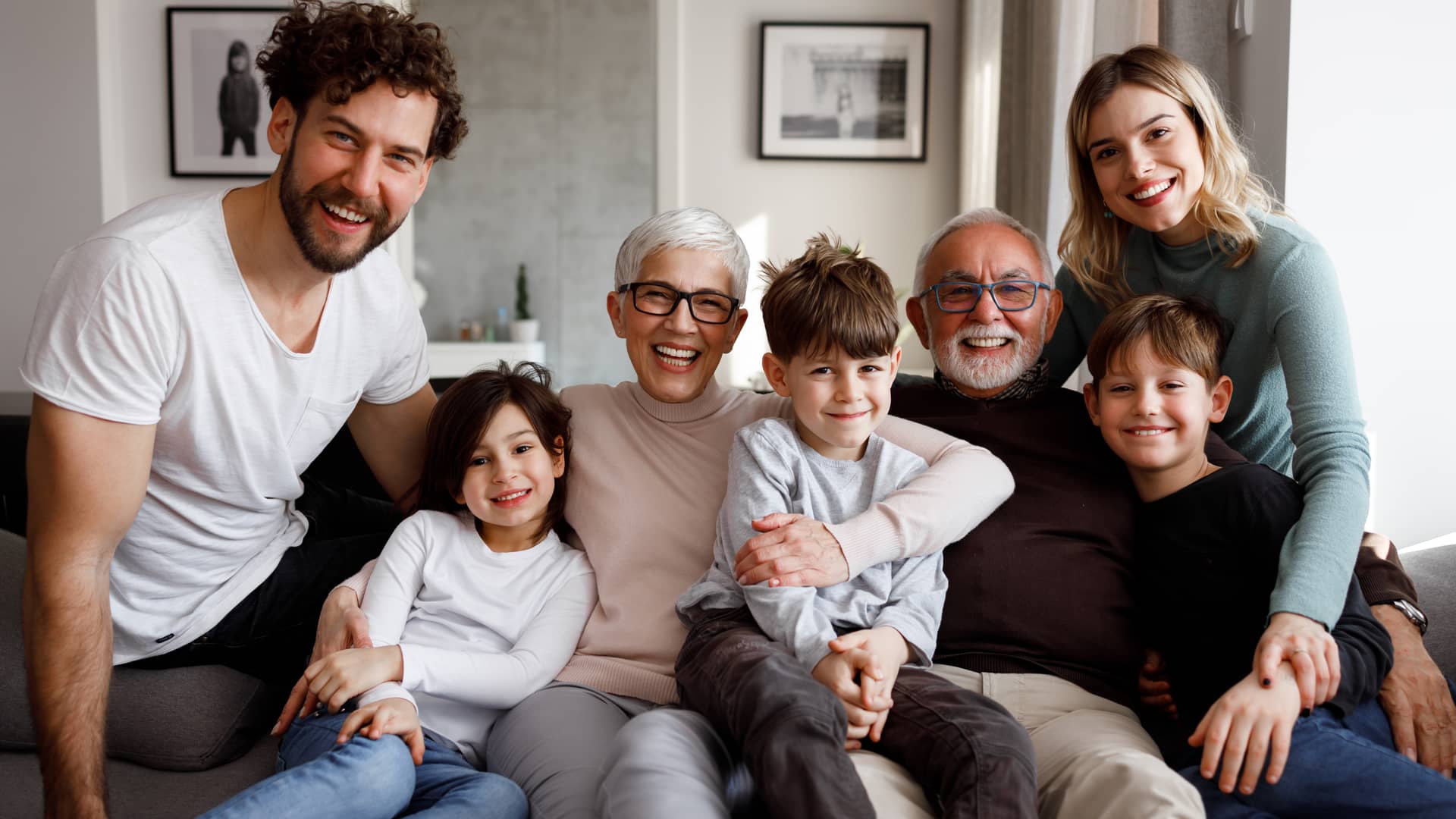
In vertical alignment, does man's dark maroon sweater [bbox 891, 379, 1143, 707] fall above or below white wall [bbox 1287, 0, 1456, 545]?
below

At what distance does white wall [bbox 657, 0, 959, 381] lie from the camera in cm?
557

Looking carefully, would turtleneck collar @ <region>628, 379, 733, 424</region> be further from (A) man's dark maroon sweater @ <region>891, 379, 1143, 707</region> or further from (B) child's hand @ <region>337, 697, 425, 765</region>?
(B) child's hand @ <region>337, 697, 425, 765</region>

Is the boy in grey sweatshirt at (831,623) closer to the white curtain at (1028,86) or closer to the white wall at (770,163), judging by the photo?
the white curtain at (1028,86)

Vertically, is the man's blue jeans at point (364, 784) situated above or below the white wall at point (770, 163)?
below

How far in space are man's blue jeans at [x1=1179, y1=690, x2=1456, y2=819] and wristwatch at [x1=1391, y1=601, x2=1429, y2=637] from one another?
0.30m

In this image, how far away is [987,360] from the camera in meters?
1.86

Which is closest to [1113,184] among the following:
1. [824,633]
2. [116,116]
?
[824,633]

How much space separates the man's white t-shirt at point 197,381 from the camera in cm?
152

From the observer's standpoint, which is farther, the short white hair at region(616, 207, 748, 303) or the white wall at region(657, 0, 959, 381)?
the white wall at region(657, 0, 959, 381)

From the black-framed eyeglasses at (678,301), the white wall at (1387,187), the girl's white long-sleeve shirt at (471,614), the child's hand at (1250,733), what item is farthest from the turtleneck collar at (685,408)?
the white wall at (1387,187)

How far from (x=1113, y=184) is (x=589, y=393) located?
1045mm

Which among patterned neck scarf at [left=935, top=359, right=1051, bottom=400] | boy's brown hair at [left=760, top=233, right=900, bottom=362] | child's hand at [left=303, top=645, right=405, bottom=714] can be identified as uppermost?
boy's brown hair at [left=760, top=233, right=900, bottom=362]

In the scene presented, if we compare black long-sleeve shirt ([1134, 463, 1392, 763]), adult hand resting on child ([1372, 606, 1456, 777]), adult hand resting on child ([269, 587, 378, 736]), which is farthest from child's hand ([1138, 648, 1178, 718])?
adult hand resting on child ([269, 587, 378, 736])

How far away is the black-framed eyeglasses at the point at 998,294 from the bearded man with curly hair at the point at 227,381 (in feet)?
3.12
